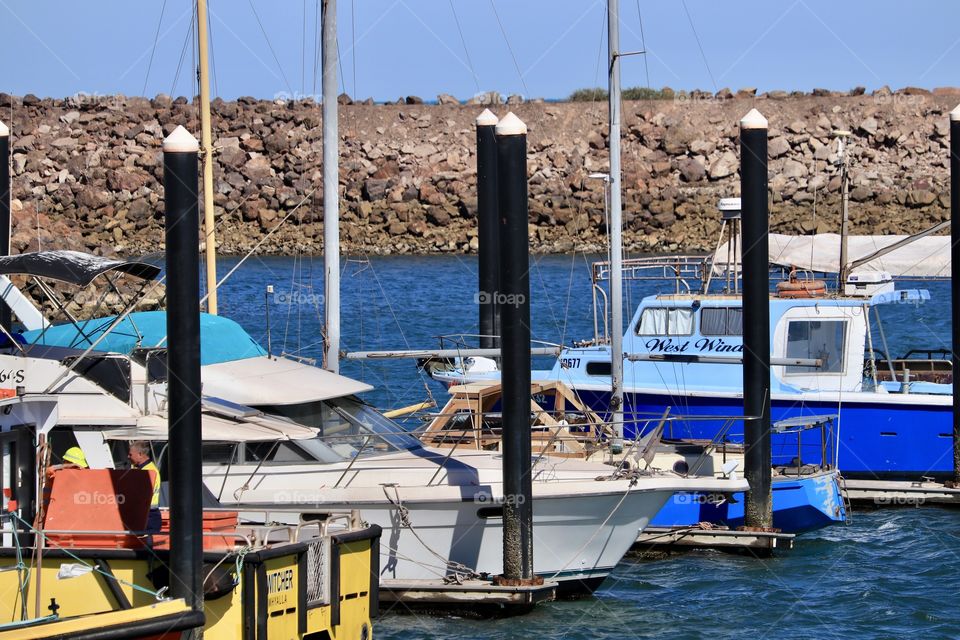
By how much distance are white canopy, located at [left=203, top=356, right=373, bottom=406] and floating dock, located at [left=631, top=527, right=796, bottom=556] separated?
4127mm

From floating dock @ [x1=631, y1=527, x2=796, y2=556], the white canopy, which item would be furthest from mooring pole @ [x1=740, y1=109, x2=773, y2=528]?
the white canopy

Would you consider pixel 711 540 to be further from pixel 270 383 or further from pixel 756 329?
pixel 270 383

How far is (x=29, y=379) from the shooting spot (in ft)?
A: 43.7

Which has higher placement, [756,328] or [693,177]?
[693,177]

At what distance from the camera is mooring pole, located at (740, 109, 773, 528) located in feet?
53.1

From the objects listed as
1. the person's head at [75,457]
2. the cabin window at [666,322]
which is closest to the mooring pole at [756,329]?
the cabin window at [666,322]

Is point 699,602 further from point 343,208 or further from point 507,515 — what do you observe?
point 343,208

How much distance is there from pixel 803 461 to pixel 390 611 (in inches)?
312

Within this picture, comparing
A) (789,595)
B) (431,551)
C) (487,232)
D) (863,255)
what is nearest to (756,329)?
(789,595)

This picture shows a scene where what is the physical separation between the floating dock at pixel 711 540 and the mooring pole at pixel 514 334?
11.7ft

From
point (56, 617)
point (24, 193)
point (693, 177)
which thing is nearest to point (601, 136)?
point (693, 177)

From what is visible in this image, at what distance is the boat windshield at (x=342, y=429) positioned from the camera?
14.3 meters

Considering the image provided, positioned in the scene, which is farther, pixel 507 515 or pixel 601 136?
pixel 601 136

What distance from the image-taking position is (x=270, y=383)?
578 inches
